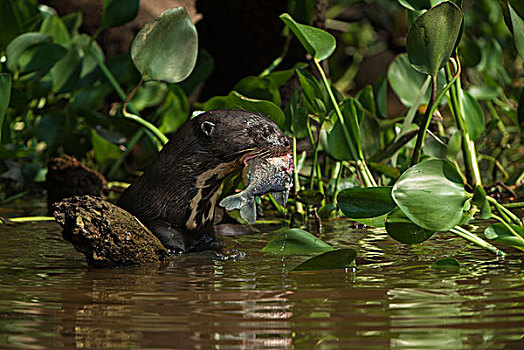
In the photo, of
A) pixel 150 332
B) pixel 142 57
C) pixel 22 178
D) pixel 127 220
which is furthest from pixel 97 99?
pixel 150 332

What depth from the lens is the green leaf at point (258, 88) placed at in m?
2.95

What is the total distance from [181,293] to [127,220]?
45cm

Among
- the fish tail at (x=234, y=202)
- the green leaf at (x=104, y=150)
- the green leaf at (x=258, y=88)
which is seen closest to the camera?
the fish tail at (x=234, y=202)

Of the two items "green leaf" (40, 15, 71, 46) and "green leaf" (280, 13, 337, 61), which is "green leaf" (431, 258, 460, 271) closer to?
"green leaf" (280, 13, 337, 61)

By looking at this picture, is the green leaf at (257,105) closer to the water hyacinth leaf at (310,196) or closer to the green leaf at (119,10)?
the water hyacinth leaf at (310,196)

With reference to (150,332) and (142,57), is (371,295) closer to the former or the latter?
(150,332)

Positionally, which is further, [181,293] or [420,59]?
[420,59]

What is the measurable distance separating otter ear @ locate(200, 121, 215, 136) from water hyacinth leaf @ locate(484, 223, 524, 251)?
32.0 inches

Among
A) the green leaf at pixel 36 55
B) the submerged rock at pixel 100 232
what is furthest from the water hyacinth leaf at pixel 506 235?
the green leaf at pixel 36 55

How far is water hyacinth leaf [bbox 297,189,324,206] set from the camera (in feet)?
9.07

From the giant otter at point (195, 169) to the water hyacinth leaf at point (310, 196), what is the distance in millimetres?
505

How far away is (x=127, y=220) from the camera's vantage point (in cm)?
204

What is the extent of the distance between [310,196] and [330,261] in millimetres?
985

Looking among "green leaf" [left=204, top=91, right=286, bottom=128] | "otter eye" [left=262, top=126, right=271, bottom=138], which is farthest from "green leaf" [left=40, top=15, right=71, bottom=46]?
"otter eye" [left=262, top=126, right=271, bottom=138]
